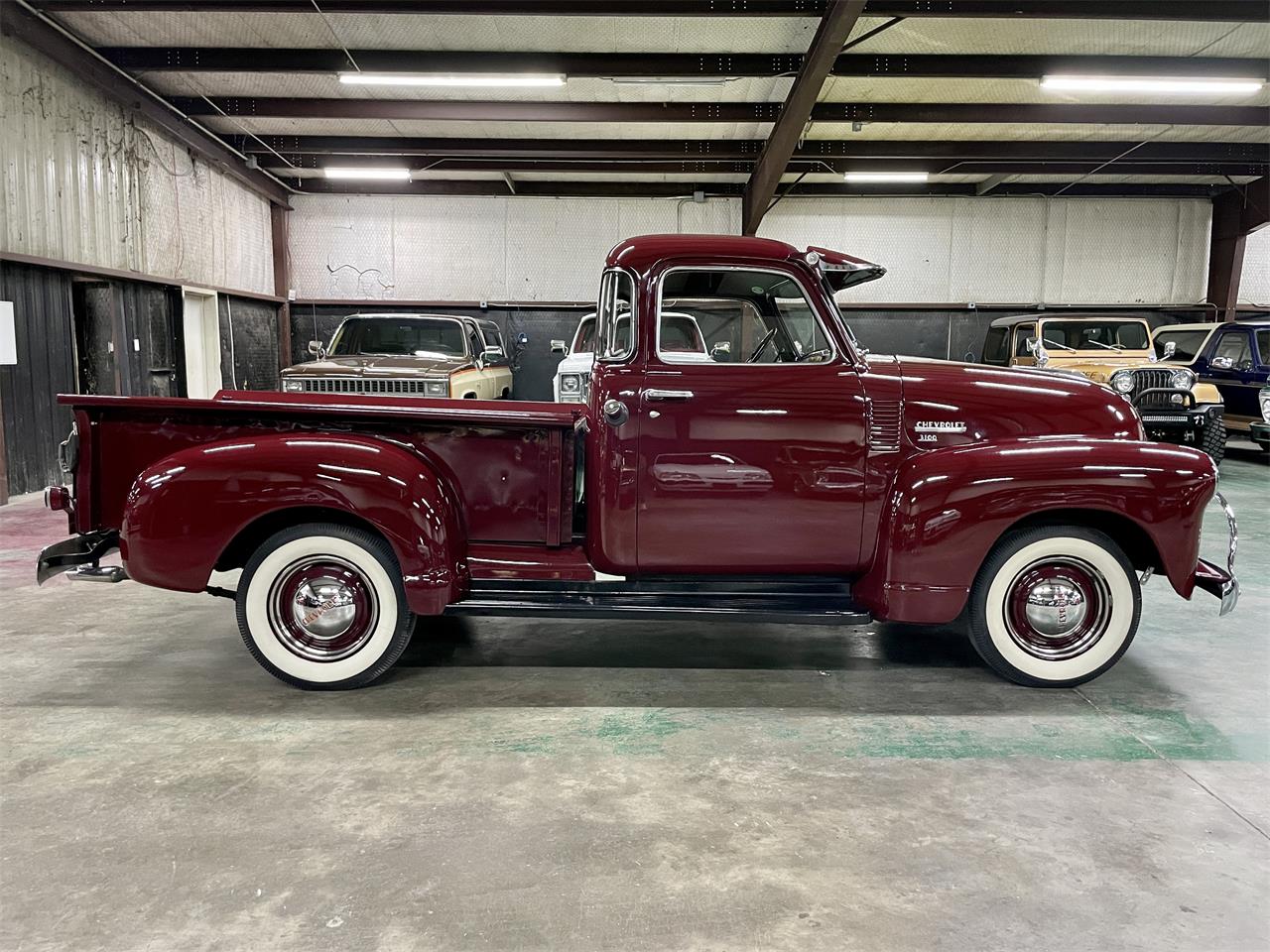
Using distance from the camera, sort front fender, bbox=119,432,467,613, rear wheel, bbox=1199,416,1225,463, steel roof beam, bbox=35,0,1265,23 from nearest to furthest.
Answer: front fender, bbox=119,432,467,613 < steel roof beam, bbox=35,0,1265,23 < rear wheel, bbox=1199,416,1225,463

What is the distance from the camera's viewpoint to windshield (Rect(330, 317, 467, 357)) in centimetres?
923

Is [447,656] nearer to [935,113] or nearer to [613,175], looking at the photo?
[935,113]

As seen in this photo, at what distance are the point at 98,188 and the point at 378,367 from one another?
414 centimetres

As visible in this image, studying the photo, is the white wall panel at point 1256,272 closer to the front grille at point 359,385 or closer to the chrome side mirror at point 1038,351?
the chrome side mirror at point 1038,351

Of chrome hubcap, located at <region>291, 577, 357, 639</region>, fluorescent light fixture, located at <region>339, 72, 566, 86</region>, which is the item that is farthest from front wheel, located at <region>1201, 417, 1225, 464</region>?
chrome hubcap, located at <region>291, 577, 357, 639</region>

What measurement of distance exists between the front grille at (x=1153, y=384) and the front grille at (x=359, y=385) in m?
8.07

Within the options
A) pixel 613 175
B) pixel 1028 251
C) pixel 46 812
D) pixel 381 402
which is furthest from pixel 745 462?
pixel 1028 251

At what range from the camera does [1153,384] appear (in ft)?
31.2

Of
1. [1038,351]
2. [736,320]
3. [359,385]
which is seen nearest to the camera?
[736,320]

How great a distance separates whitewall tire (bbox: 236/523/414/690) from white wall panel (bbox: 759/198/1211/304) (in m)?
13.0

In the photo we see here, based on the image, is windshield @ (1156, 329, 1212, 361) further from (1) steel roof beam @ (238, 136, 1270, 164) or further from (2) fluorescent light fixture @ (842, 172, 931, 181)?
(2) fluorescent light fixture @ (842, 172, 931, 181)

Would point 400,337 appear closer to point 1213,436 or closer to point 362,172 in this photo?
point 362,172

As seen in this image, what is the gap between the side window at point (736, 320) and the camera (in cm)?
359

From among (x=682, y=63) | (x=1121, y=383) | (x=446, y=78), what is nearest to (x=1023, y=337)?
(x=1121, y=383)
